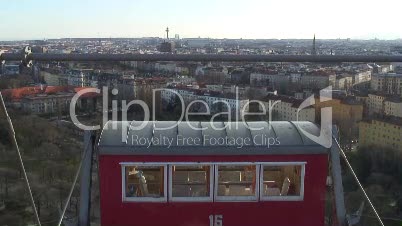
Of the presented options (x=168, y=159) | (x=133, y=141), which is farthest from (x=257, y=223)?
(x=133, y=141)

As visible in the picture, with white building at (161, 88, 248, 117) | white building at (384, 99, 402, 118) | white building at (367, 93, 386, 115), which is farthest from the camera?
white building at (367, 93, 386, 115)

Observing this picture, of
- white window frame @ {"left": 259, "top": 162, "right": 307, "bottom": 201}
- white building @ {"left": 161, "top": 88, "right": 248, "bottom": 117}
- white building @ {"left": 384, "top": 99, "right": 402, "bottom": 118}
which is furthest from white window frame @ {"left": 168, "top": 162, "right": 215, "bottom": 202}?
white building @ {"left": 384, "top": 99, "right": 402, "bottom": 118}

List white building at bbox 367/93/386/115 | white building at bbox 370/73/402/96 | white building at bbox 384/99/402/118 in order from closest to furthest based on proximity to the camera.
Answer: white building at bbox 384/99/402/118, white building at bbox 367/93/386/115, white building at bbox 370/73/402/96

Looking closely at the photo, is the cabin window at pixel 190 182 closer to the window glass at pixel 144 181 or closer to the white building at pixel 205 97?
the window glass at pixel 144 181

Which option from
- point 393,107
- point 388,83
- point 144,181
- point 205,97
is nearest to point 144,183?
point 144,181

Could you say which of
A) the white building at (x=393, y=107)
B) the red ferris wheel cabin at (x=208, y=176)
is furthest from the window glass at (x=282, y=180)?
the white building at (x=393, y=107)

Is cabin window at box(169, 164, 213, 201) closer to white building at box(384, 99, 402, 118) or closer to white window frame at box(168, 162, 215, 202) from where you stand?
white window frame at box(168, 162, 215, 202)
